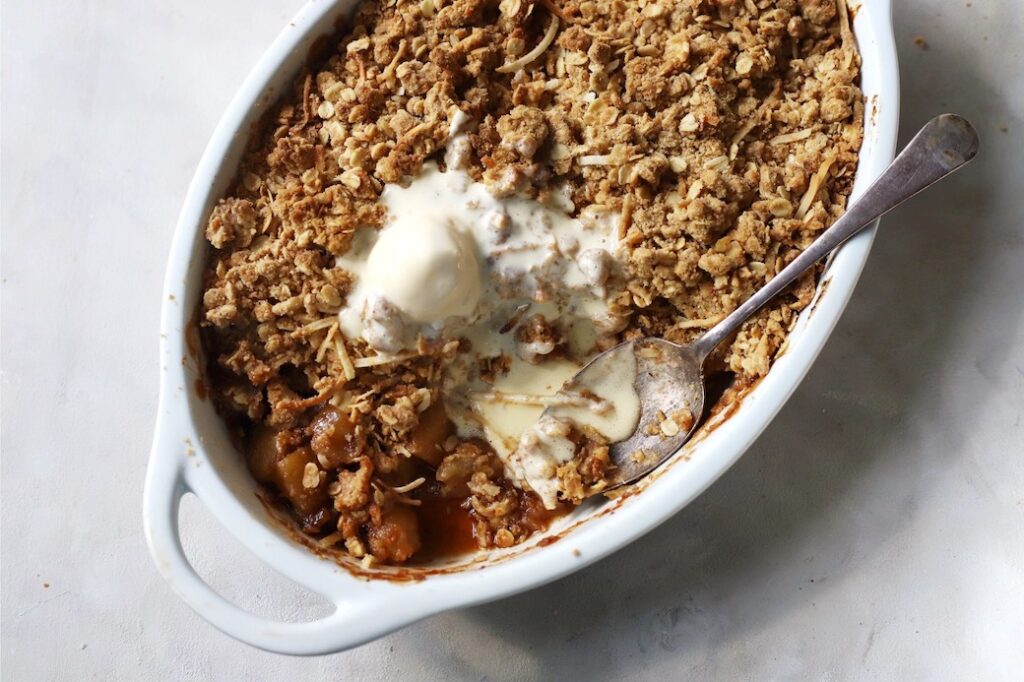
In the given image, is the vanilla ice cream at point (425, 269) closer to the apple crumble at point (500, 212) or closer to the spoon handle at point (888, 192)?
the apple crumble at point (500, 212)

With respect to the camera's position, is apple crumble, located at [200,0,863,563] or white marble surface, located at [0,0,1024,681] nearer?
apple crumble, located at [200,0,863,563]

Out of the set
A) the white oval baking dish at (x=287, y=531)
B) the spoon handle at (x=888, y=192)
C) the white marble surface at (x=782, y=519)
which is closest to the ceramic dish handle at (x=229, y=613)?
the white oval baking dish at (x=287, y=531)

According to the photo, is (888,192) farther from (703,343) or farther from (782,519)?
(782,519)

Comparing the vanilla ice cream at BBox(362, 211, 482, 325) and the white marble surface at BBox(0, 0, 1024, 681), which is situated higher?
the vanilla ice cream at BBox(362, 211, 482, 325)

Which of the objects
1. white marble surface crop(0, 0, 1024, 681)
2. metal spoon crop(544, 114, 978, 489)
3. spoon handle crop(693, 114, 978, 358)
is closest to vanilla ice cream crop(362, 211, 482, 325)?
metal spoon crop(544, 114, 978, 489)

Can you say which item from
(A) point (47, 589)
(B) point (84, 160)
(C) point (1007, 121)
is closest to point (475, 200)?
(B) point (84, 160)

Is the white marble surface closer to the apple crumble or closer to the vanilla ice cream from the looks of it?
the apple crumble
